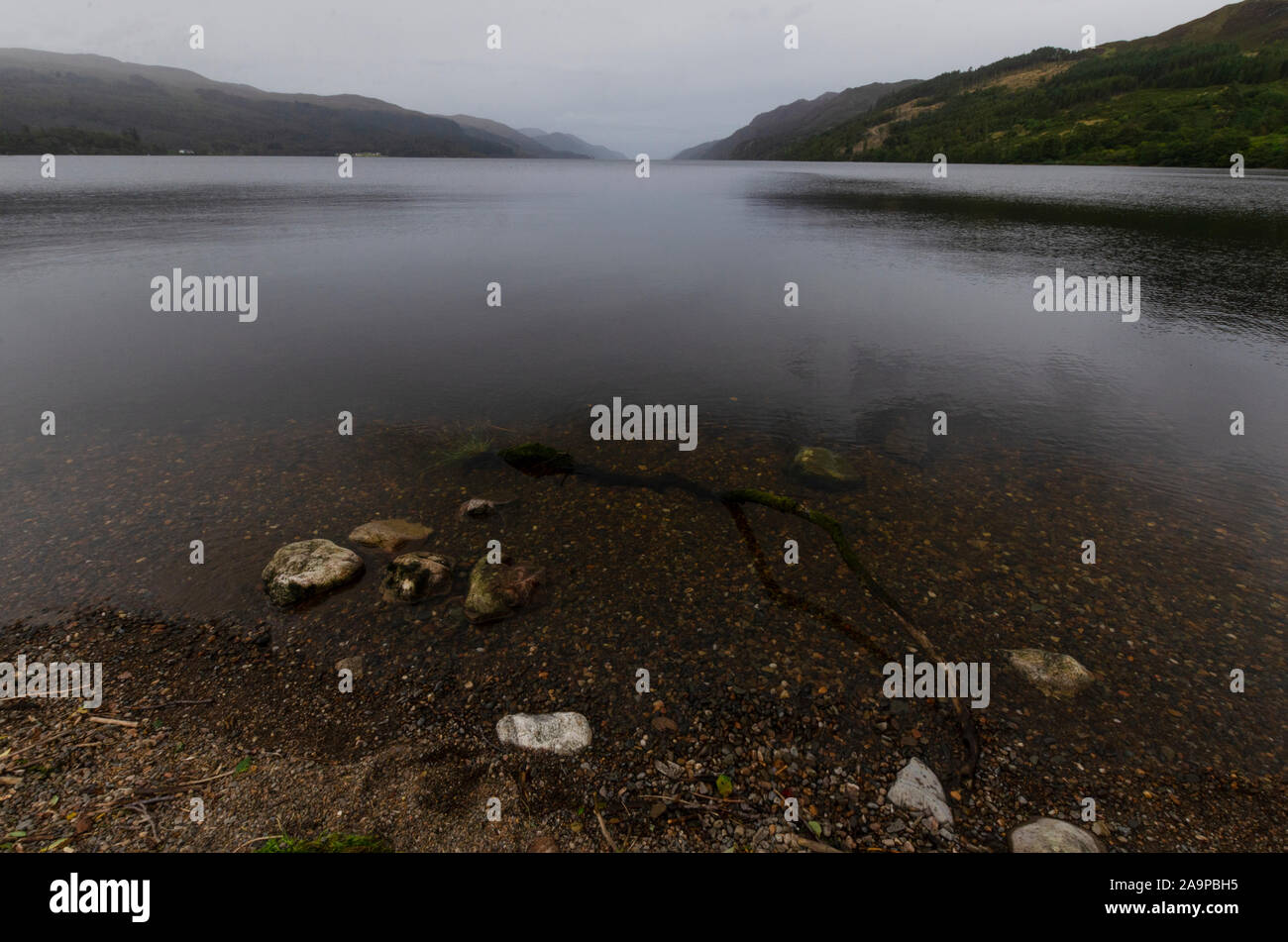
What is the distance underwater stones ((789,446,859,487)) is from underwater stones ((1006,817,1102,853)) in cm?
1115

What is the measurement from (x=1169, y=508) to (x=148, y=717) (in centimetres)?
2564

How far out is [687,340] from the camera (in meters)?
33.1

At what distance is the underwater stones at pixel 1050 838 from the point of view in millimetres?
8055

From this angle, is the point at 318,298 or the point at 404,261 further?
the point at 404,261

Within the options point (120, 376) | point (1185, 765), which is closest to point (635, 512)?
point (1185, 765)

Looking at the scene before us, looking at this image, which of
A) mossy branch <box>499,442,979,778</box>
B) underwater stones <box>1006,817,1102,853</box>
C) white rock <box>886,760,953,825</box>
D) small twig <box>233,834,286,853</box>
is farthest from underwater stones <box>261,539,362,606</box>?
underwater stones <box>1006,817,1102,853</box>

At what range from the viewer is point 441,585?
13852mm

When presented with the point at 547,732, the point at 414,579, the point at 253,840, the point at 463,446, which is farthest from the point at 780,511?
the point at 253,840

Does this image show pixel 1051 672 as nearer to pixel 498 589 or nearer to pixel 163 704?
pixel 498 589

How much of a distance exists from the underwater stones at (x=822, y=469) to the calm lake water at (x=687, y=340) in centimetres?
156

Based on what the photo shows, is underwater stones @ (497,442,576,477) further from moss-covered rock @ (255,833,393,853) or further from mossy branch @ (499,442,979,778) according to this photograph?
moss-covered rock @ (255,833,393,853)

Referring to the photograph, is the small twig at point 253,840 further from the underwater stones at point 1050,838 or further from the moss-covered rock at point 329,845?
the underwater stones at point 1050,838
